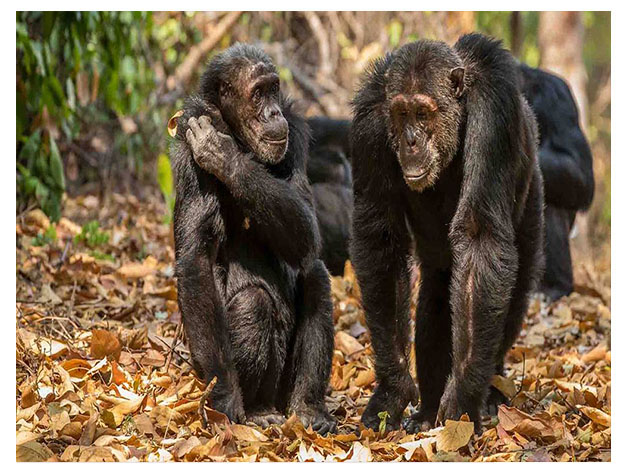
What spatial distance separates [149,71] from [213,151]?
20.7 feet

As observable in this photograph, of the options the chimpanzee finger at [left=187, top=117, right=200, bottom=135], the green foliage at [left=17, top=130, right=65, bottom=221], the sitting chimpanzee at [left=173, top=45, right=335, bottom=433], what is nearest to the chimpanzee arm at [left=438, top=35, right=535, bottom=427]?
the sitting chimpanzee at [left=173, top=45, right=335, bottom=433]

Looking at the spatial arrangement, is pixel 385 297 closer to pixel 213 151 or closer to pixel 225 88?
pixel 213 151

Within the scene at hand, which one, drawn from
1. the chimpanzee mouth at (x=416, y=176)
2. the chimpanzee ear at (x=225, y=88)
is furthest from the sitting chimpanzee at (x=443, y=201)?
the chimpanzee ear at (x=225, y=88)

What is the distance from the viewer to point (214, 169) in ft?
15.1

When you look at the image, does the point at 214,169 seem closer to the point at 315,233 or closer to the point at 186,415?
the point at 315,233

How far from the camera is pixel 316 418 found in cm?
479

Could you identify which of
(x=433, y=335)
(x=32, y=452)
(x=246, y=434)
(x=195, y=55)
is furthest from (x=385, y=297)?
(x=195, y=55)

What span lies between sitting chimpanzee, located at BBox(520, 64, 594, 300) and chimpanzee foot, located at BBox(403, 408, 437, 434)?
400 centimetres

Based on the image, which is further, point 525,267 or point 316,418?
point 525,267

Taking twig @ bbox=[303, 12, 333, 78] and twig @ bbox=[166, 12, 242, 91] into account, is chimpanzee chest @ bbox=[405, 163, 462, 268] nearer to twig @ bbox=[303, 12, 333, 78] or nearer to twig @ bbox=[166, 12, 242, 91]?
twig @ bbox=[166, 12, 242, 91]

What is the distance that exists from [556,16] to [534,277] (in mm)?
9338

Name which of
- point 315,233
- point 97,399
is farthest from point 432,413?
point 97,399

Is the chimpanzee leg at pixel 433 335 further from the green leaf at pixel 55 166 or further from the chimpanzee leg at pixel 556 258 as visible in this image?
the green leaf at pixel 55 166

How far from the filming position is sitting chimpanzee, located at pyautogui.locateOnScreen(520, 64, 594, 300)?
8766mm
